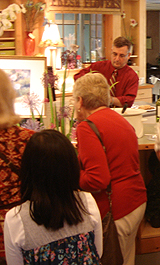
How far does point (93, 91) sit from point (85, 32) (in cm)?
569

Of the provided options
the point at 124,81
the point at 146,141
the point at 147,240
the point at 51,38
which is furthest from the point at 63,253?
the point at 51,38

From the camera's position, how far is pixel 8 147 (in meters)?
1.50

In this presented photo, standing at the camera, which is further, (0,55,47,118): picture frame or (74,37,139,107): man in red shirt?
(74,37,139,107): man in red shirt

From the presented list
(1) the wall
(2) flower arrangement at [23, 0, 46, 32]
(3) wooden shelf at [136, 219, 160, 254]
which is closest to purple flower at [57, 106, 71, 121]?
(3) wooden shelf at [136, 219, 160, 254]

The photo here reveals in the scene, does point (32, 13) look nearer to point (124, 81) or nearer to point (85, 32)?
point (85, 32)

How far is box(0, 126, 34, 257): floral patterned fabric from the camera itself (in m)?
1.49

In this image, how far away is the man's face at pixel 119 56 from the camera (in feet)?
11.3

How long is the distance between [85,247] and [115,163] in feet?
2.13

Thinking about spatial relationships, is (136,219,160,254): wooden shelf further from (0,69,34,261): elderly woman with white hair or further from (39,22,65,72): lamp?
(39,22,65,72): lamp

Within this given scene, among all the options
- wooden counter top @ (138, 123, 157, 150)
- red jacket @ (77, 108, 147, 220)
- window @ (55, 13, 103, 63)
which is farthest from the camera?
window @ (55, 13, 103, 63)

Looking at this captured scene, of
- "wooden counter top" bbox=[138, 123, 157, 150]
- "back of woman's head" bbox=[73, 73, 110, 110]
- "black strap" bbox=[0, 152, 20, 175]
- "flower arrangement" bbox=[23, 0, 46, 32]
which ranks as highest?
"flower arrangement" bbox=[23, 0, 46, 32]

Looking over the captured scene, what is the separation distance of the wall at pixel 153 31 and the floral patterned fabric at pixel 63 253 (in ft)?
41.6

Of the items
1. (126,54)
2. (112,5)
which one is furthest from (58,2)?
(126,54)

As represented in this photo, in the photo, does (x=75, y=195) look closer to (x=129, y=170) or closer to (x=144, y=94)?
(x=129, y=170)
